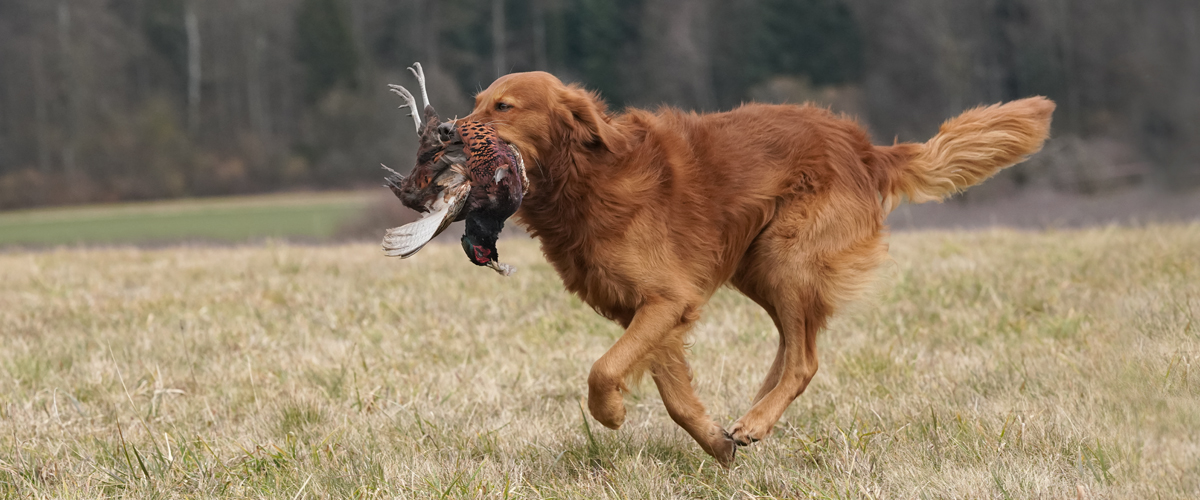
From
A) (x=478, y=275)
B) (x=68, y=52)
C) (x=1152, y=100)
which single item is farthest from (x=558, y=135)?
(x=68, y=52)

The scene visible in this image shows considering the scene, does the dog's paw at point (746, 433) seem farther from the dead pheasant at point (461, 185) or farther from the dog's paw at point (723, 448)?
the dead pheasant at point (461, 185)

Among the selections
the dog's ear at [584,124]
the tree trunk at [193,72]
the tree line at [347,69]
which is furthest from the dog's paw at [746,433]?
the tree trunk at [193,72]

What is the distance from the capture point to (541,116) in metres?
3.18

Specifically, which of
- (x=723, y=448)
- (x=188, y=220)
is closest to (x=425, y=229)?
(x=723, y=448)

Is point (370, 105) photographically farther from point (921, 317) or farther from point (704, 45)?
point (921, 317)

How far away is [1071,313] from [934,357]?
40.1 inches

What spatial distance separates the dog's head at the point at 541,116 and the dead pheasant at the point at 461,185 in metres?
0.12

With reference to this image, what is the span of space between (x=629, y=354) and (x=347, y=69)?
113 feet

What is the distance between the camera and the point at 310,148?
36500 mm

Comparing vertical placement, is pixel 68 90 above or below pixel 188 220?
above

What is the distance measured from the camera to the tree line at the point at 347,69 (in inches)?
1112

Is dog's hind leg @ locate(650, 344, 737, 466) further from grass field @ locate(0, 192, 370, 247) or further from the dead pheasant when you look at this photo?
grass field @ locate(0, 192, 370, 247)

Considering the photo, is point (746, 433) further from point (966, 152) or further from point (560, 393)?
point (966, 152)

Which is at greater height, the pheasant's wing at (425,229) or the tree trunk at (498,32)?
the tree trunk at (498,32)
